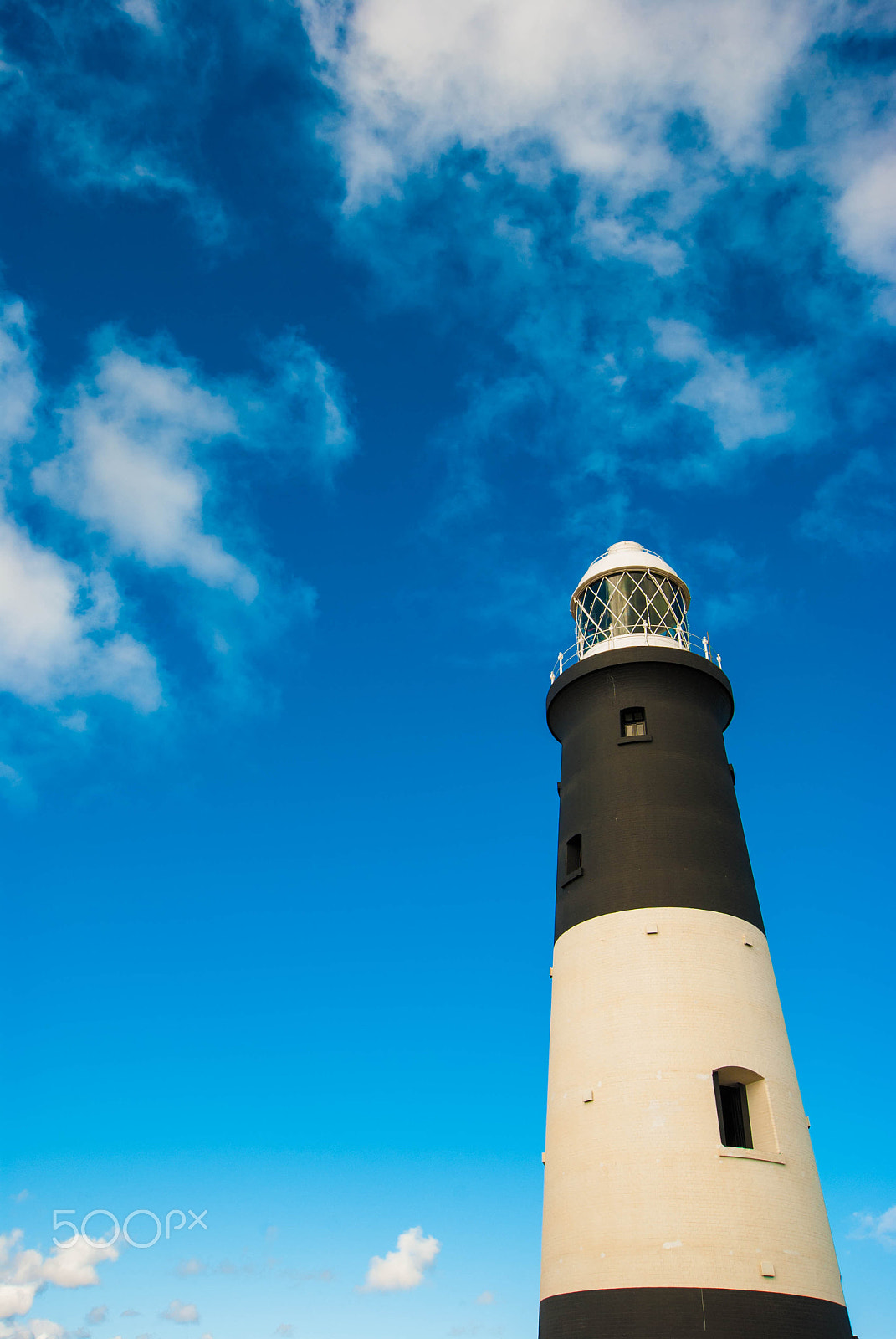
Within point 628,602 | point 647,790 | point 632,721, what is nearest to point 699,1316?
point 647,790

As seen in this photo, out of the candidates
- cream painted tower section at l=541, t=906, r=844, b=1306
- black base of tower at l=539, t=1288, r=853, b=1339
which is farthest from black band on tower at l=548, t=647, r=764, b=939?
black base of tower at l=539, t=1288, r=853, b=1339

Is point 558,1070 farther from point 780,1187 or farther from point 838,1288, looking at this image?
point 838,1288

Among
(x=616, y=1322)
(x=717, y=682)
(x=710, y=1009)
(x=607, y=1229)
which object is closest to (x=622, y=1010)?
(x=710, y=1009)

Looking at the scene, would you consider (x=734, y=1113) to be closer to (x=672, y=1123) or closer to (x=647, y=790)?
(x=672, y=1123)

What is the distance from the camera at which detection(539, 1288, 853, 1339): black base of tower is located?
43.1 feet

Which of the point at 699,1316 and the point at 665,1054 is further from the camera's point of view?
the point at 665,1054

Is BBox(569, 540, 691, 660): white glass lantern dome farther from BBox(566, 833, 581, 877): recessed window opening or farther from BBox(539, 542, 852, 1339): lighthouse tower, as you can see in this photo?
BBox(566, 833, 581, 877): recessed window opening

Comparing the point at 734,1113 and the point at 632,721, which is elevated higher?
the point at 632,721

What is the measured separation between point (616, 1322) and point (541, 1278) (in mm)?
2167

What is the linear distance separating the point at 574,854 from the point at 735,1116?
5758 mm

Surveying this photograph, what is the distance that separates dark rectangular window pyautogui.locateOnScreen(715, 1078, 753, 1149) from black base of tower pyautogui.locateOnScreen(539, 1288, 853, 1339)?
2221 mm

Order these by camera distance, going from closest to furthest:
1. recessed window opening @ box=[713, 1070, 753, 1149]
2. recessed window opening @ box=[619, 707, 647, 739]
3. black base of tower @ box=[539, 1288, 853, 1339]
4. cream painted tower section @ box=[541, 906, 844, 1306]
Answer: black base of tower @ box=[539, 1288, 853, 1339] → cream painted tower section @ box=[541, 906, 844, 1306] → recessed window opening @ box=[713, 1070, 753, 1149] → recessed window opening @ box=[619, 707, 647, 739]

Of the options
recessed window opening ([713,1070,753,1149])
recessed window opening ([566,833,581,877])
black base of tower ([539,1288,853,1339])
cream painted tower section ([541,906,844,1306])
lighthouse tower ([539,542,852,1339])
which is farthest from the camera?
recessed window opening ([566,833,581,877])

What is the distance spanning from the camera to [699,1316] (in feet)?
43.2
